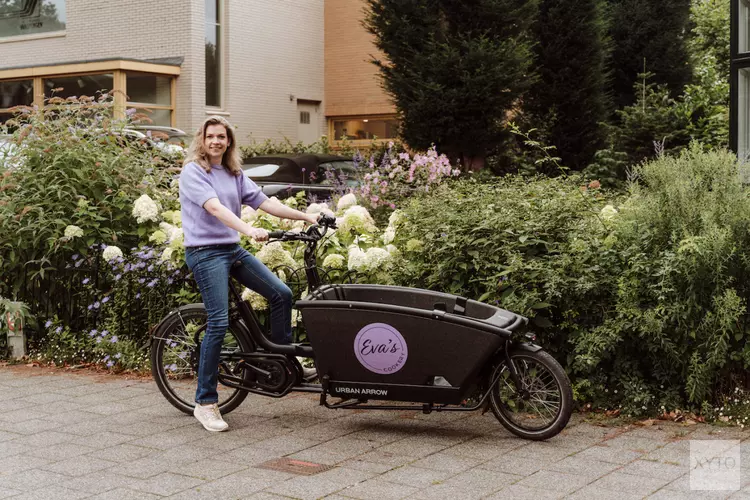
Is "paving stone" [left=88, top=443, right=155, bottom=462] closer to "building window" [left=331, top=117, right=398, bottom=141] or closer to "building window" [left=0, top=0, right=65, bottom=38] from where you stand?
"building window" [left=331, top=117, right=398, bottom=141]

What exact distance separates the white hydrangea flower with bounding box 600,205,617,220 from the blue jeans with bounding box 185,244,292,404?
90.1 inches

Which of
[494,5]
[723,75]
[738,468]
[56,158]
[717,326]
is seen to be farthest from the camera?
[723,75]

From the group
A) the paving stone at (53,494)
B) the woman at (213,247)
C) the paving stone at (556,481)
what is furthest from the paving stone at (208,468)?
the paving stone at (556,481)

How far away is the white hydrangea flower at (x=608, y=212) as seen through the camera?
668 cm

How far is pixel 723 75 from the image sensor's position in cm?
2211

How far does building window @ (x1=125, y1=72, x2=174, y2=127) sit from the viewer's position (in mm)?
22625

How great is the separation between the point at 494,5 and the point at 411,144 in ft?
8.78

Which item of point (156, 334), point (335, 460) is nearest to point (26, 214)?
point (156, 334)

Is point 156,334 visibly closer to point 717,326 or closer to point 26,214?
point 26,214

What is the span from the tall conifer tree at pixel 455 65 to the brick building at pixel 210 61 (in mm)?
4392

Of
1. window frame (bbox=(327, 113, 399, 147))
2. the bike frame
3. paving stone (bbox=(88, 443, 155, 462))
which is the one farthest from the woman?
window frame (bbox=(327, 113, 399, 147))

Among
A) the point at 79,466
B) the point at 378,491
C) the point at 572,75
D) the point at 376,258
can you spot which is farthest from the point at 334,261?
the point at 572,75

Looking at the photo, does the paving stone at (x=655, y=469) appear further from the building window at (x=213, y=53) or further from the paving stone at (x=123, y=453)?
the building window at (x=213, y=53)

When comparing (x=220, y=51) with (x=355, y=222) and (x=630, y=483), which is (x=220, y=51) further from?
(x=630, y=483)
